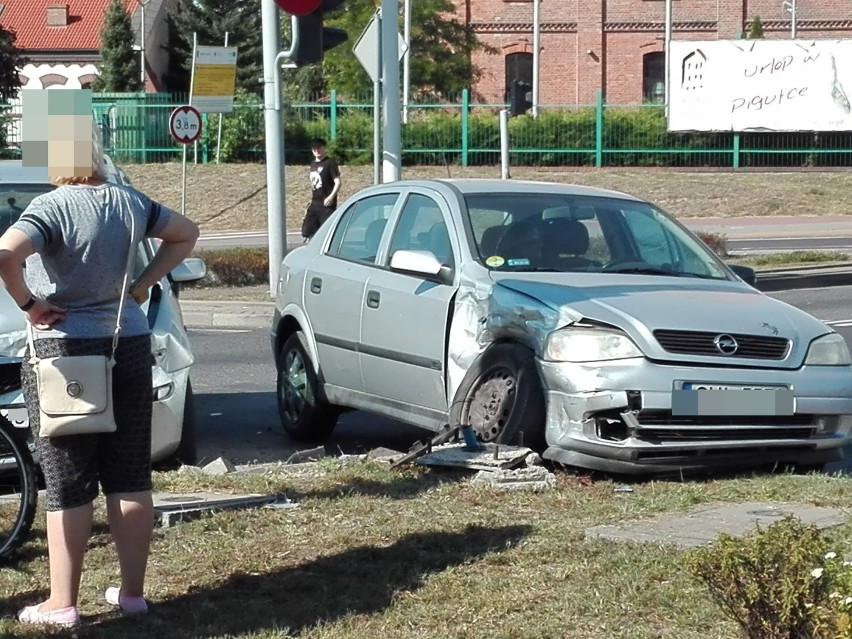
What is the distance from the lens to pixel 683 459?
6934 mm

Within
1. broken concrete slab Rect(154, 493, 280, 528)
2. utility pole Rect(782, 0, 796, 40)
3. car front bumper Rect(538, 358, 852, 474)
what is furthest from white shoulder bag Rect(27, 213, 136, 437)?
utility pole Rect(782, 0, 796, 40)

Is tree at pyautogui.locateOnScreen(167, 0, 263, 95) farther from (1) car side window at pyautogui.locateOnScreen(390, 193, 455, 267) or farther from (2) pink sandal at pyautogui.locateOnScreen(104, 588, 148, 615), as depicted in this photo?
(2) pink sandal at pyautogui.locateOnScreen(104, 588, 148, 615)

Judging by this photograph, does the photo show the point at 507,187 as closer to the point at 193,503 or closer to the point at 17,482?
the point at 193,503

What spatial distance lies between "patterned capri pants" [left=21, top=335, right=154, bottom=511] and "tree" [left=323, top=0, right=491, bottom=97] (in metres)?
39.9

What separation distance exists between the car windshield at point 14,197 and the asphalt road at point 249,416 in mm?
1738

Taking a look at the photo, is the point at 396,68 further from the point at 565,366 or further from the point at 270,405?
the point at 565,366

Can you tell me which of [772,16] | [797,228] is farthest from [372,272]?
[772,16]

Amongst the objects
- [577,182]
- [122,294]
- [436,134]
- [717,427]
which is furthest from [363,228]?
[436,134]

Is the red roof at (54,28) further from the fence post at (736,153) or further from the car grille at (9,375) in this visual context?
the car grille at (9,375)

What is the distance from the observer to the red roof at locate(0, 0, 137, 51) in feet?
221

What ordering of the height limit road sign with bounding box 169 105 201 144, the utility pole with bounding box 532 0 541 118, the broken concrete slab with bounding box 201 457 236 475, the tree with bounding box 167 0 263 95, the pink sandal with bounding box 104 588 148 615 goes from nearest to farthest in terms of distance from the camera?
the pink sandal with bounding box 104 588 148 615, the broken concrete slab with bounding box 201 457 236 475, the height limit road sign with bounding box 169 105 201 144, the utility pole with bounding box 532 0 541 118, the tree with bounding box 167 0 263 95

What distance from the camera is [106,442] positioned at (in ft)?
15.7

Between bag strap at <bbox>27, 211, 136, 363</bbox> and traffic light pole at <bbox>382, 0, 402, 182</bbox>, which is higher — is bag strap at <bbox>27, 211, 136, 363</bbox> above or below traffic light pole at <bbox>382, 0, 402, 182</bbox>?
below

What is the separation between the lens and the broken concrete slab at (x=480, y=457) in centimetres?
686
